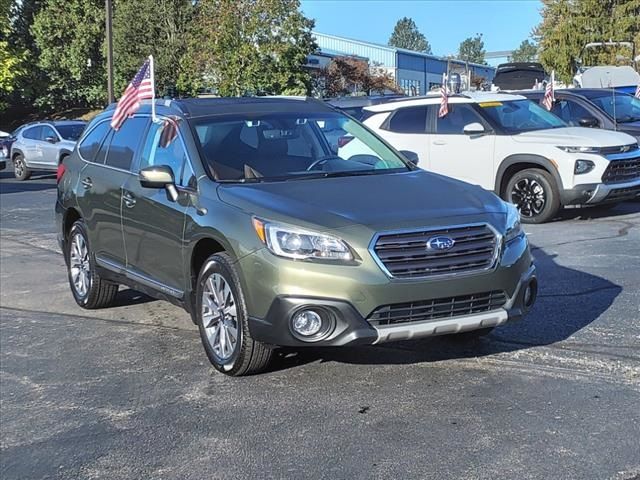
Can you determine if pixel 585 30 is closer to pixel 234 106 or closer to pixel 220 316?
pixel 234 106

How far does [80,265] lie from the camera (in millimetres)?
7250

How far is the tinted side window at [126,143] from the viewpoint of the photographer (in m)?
6.37

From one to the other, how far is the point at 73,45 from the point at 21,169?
26.8 m

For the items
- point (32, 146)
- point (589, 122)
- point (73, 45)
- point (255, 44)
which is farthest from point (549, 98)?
point (73, 45)

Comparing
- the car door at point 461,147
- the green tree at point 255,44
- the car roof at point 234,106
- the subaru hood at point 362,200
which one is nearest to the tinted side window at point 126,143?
the car roof at point 234,106

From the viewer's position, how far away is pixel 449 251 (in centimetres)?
459

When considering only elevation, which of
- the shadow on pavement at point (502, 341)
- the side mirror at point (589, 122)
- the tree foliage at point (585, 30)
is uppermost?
the tree foliage at point (585, 30)

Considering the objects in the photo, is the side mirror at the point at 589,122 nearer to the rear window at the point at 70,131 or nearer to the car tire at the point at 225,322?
the car tire at the point at 225,322

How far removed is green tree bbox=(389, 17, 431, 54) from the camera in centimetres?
16438

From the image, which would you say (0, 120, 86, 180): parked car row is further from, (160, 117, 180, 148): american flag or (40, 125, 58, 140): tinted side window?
(160, 117, 180, 148): american flag

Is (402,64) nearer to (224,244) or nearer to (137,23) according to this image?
(137,23)

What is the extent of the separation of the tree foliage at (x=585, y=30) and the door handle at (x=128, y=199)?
39.5 metres

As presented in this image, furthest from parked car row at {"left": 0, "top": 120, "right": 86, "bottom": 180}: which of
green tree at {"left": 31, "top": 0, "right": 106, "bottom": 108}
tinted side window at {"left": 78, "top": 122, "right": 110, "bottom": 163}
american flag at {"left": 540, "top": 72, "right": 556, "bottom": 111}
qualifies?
green tree at {"left": 31, "top": 0, "right": 106, "bottom": 108}

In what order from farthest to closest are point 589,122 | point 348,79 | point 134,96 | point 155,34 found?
point 348,79 < point 155,34 < point 589,122 < point 134,96
